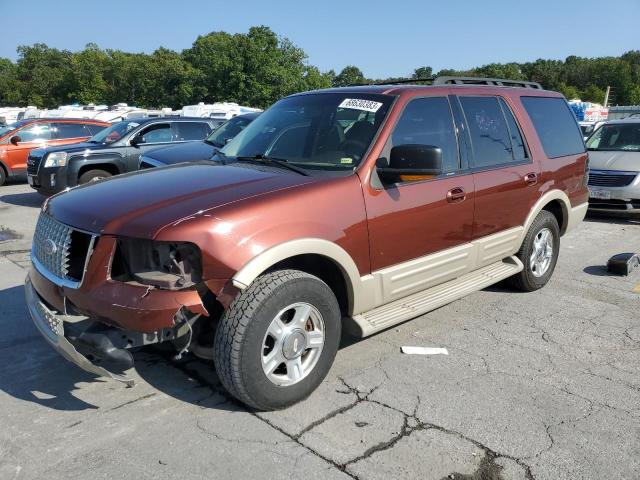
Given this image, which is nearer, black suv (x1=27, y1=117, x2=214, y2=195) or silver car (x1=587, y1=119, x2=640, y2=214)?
silver car (x1=587, y1=119, x2=640, y2=214)

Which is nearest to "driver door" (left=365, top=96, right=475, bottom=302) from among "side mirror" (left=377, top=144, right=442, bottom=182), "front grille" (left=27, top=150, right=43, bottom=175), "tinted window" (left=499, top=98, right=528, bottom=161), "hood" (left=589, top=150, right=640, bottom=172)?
"side mirror" (left=377, top=144, right=442, bottom=182)

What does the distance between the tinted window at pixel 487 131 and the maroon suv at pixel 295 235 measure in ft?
0.06

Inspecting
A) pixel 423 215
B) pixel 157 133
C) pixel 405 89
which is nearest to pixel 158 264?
pixel 423 215

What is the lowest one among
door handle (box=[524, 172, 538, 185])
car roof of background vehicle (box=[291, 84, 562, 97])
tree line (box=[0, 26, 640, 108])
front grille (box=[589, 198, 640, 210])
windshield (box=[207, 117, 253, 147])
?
front grille (box=[589, 198, 640, 210])

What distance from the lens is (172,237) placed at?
110 inches

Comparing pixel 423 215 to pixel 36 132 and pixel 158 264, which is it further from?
pixel 36 132

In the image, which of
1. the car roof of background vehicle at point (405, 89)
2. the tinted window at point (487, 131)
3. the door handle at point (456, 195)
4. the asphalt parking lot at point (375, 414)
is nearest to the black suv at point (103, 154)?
the asphalt parking lot at point (375, 414)

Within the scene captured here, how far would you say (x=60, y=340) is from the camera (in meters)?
2.88

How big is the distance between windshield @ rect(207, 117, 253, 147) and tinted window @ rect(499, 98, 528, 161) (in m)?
4.89

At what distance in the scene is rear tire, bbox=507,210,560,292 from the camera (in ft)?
17.3

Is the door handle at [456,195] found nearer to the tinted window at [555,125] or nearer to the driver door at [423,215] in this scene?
the driver door at [423,215]

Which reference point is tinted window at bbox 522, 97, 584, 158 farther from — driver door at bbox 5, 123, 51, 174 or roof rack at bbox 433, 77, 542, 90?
driver door at bbox 5, 123, 51, 174

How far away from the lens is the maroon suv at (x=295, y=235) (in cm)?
290

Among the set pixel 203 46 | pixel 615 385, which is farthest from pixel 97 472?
pixel 203 46
